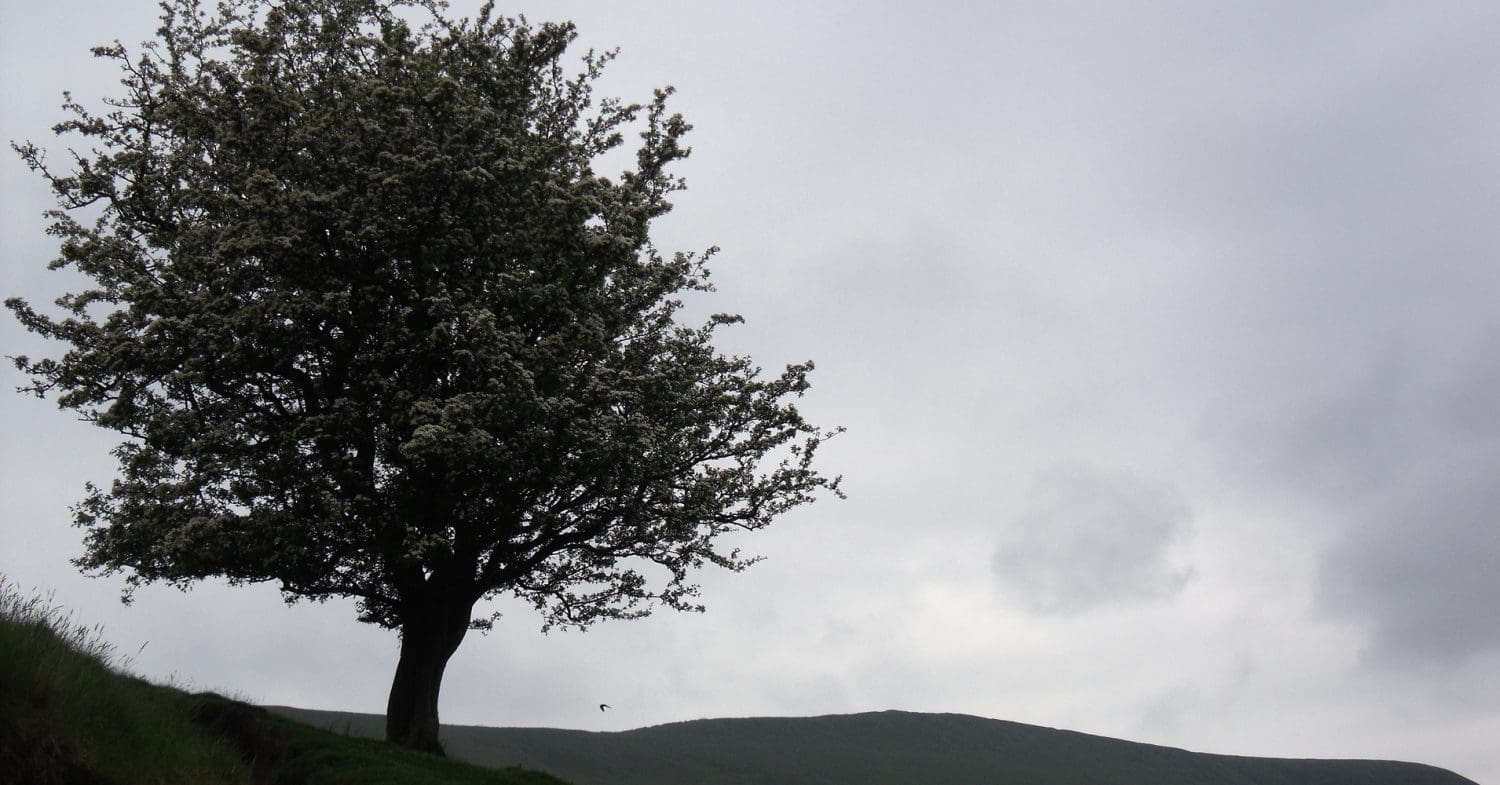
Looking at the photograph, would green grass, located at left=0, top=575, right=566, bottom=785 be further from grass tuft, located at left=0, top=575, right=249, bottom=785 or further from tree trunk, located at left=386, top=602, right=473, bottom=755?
tree trunk, located at left=386, top=602, right=473, bottom=755

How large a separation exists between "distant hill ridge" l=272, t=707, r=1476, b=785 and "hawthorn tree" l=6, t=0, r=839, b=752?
2735 inches

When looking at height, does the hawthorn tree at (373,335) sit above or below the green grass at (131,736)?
above

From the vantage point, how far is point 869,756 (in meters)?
152

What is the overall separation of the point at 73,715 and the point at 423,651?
14.4 m

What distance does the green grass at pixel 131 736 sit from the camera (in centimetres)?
1486

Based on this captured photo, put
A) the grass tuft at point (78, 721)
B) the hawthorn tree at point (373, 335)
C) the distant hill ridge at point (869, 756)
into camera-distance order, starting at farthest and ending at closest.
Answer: the distant hill ridge at point (869, 756), the hawthorn tree at point (373, 335), the grass tuft at point (78, 721)

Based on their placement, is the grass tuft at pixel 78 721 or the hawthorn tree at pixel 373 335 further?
the hawthorn tree at pixel 373 335

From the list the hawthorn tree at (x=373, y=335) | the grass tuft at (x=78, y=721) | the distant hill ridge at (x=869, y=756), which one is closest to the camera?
the grass tuft at (x=78, y=721)

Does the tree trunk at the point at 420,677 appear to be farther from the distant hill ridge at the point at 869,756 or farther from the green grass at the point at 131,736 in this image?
the distant hill ridge at the point at 869,756

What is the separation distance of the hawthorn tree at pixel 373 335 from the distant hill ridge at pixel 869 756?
69482 mm

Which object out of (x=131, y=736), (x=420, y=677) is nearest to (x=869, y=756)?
(x=420, y=677)

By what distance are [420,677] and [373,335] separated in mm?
9056

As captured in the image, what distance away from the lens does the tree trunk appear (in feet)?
95.7

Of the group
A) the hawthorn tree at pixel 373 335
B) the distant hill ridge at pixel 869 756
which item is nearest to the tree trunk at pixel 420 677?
the hawthorn tree at pixel 373 335
